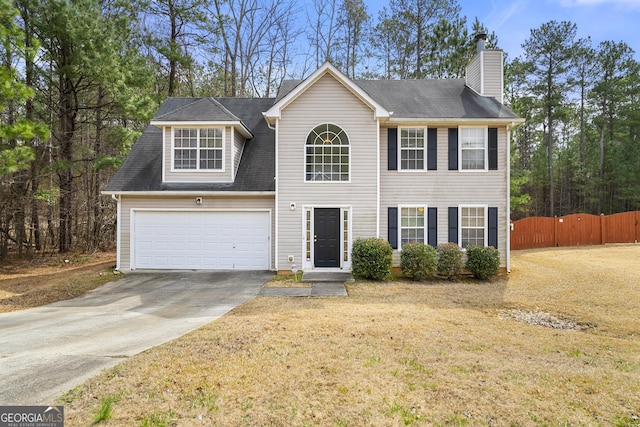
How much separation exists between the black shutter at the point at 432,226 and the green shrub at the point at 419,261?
3.64 feet

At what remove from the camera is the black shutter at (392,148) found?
41.5 feet

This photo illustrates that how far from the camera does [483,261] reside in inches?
455

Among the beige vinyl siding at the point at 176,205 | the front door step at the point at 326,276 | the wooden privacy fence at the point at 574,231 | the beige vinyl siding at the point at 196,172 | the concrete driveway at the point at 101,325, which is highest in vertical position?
the beige vinyl siding at the point at 196,172

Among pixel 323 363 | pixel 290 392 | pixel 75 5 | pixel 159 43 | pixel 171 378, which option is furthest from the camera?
pixel 159 43

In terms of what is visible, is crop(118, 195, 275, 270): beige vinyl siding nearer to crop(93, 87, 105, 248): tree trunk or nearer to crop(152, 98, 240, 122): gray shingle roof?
crop(152, 98, 240, 122): gray shingle roof

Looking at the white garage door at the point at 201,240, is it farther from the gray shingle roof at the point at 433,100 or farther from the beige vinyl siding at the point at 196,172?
the gray shingle roof at the point at 433,100

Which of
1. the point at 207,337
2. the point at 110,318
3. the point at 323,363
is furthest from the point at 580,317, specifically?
the point at 110,318

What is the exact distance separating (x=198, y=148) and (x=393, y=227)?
24.6 feet

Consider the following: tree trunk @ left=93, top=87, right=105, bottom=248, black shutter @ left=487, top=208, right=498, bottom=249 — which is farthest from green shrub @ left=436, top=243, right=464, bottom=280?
tree trunk @ left=93, top=87, right=105, bottom=248

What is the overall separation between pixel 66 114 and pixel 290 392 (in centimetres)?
1788

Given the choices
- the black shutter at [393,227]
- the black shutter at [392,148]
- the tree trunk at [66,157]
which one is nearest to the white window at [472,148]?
the black shutter at [392,148]

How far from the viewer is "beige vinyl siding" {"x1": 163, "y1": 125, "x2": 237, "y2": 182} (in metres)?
12.9

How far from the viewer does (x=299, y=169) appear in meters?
12.1

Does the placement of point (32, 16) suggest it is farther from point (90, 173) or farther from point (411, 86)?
point (411, 86)
